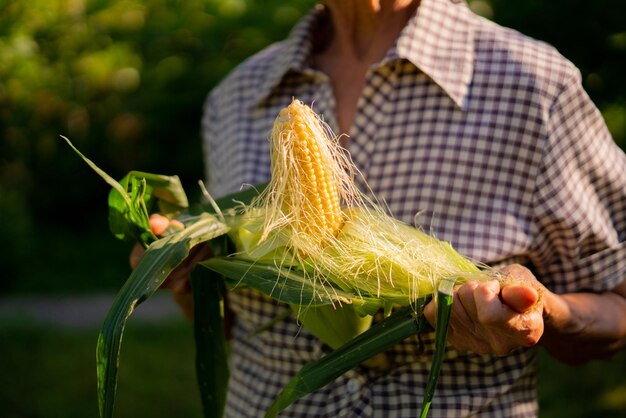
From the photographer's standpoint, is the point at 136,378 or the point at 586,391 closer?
the point at 586,391

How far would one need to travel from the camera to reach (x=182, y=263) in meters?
1.75

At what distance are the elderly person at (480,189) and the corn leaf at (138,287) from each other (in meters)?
0.23

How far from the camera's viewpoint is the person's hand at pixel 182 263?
Result: 65.0 inches

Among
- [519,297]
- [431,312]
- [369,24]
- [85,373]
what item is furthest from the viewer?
[85,373]

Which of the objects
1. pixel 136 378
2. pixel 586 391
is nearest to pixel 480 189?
pixel 586 391

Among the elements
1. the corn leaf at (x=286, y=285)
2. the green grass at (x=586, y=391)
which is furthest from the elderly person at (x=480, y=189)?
the green grass at (x=586, y=391)

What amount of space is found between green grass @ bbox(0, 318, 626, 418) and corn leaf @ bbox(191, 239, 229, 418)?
2.20 m

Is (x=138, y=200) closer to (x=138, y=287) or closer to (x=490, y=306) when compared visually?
(x=138, y=287)

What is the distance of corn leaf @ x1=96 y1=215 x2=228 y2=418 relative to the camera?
4.60ft

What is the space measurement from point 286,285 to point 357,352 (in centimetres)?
16

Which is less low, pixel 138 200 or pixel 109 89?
pixel 138 200

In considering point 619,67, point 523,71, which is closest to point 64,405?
point 619,67

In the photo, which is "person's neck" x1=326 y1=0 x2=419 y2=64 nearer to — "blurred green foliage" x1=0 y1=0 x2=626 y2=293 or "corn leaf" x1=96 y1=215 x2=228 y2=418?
"corn leaf" x1=96 y1=215 x2=228 y2=418

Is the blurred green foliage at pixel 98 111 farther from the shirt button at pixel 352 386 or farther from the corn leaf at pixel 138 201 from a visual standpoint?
the shirt button at pixel 352 386
